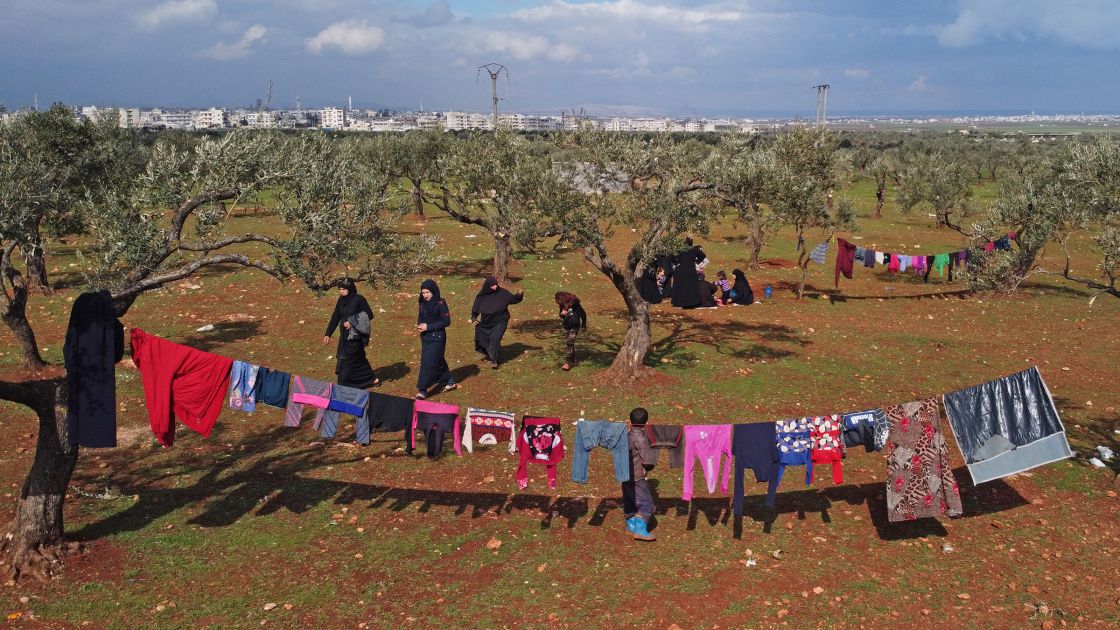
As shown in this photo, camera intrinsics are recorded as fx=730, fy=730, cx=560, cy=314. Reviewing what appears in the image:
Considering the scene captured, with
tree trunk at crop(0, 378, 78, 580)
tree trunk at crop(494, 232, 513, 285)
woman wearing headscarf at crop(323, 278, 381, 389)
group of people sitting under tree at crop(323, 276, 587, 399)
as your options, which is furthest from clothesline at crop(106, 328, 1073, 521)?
tree trunk at crop(494, 232, 513, 285)

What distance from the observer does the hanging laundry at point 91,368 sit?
926 centimetres

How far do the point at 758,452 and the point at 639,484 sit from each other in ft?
5.60

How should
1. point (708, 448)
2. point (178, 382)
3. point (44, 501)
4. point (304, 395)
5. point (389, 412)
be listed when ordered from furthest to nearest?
point (304, 395)
point (389, 412)
point (178, 382)
point (708, 448)
point (44, 501)

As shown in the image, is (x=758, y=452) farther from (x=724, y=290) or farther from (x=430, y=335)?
(x=724, y=290)

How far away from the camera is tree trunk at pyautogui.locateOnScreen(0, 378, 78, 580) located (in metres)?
9.26

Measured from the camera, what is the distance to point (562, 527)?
10.8 meters

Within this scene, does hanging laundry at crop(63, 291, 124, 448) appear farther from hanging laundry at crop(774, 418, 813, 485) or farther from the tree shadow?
the tree shadow

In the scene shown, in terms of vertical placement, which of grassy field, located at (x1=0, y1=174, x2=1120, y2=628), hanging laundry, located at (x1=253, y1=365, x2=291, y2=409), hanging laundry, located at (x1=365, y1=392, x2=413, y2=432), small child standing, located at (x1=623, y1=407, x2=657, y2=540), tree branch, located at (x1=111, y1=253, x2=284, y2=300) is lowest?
grassy field, located at (x1=0, y1=174, x2=1120, y2=628)

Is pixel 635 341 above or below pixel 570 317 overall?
below

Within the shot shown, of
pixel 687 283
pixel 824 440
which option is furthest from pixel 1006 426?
pixel 687 283

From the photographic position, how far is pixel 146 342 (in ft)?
33.6

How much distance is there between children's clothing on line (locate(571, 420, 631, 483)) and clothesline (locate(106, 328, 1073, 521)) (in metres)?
0.01

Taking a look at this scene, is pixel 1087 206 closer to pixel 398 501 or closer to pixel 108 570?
pixel 398 501

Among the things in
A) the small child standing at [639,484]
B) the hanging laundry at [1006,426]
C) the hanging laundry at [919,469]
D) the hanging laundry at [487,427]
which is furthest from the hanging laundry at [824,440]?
the hanging laundry at [487,427]
